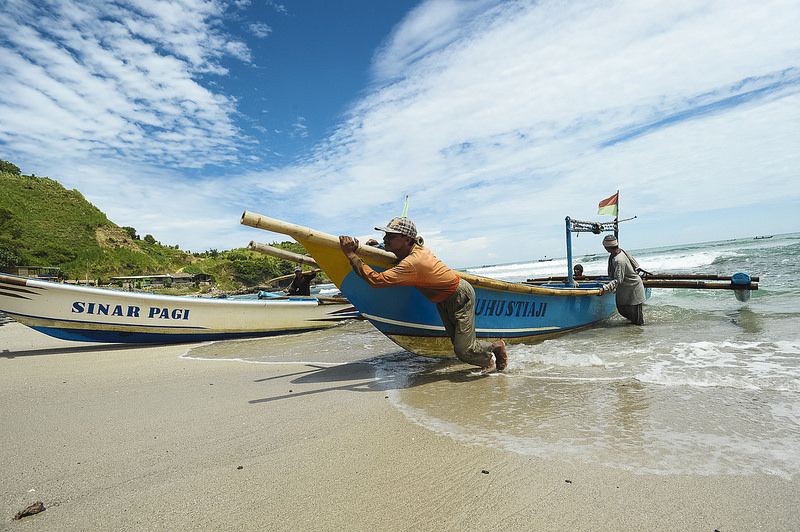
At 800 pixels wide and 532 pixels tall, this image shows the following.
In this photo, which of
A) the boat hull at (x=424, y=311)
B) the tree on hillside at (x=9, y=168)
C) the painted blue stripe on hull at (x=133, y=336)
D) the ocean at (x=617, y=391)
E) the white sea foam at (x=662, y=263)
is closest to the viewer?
the ocean at (x=617, y=391)

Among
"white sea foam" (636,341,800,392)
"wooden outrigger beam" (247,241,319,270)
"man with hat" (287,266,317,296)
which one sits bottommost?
"white sea foam" (636,341,800,392)

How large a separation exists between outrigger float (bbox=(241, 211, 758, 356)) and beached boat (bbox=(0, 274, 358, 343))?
164 inches

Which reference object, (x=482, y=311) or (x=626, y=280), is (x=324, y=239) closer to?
(x=482, y=311)

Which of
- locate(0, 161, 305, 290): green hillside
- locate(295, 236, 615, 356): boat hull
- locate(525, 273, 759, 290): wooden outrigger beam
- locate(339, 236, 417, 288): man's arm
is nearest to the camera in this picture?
locate(339, 236, 417, 288): man's arm

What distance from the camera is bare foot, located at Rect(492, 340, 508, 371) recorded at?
15.5ft

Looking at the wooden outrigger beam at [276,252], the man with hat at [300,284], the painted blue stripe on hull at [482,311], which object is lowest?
the painted blue stripe on hull at [482,311]

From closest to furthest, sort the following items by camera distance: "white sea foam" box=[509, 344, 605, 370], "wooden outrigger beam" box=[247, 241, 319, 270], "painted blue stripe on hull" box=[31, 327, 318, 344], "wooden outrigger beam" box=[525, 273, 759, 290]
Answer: "white sea foam" box=[509, 344, 605, 370] < "wooden outrigger beam" box=[247, 241, 319, 270] < "painted blue stripe on hull" box=[31, 327, 318, 344] < "wooden outrigger beam" box=[525, 273, 759, 290]

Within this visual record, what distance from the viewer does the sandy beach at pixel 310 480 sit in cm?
187

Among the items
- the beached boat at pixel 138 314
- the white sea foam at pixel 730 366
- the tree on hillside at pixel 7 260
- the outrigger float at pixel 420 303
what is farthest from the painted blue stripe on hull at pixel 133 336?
the tree on hillside at pixel 7 260

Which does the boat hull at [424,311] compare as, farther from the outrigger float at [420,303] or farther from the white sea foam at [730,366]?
the white sea foam at [730,366]

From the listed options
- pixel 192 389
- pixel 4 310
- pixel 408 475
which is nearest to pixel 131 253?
pixel 4 310

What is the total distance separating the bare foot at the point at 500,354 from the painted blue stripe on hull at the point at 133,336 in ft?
21.6

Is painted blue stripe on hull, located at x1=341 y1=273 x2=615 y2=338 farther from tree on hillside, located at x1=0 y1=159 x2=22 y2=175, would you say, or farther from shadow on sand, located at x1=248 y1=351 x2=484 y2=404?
tree on hillside, located at x1=0 y1=159 x2=22 y2=175

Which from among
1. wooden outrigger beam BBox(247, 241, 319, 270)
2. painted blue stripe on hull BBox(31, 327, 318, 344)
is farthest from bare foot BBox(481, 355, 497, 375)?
painted blue stripe on hull BBox(31, 327, 318, 344)
